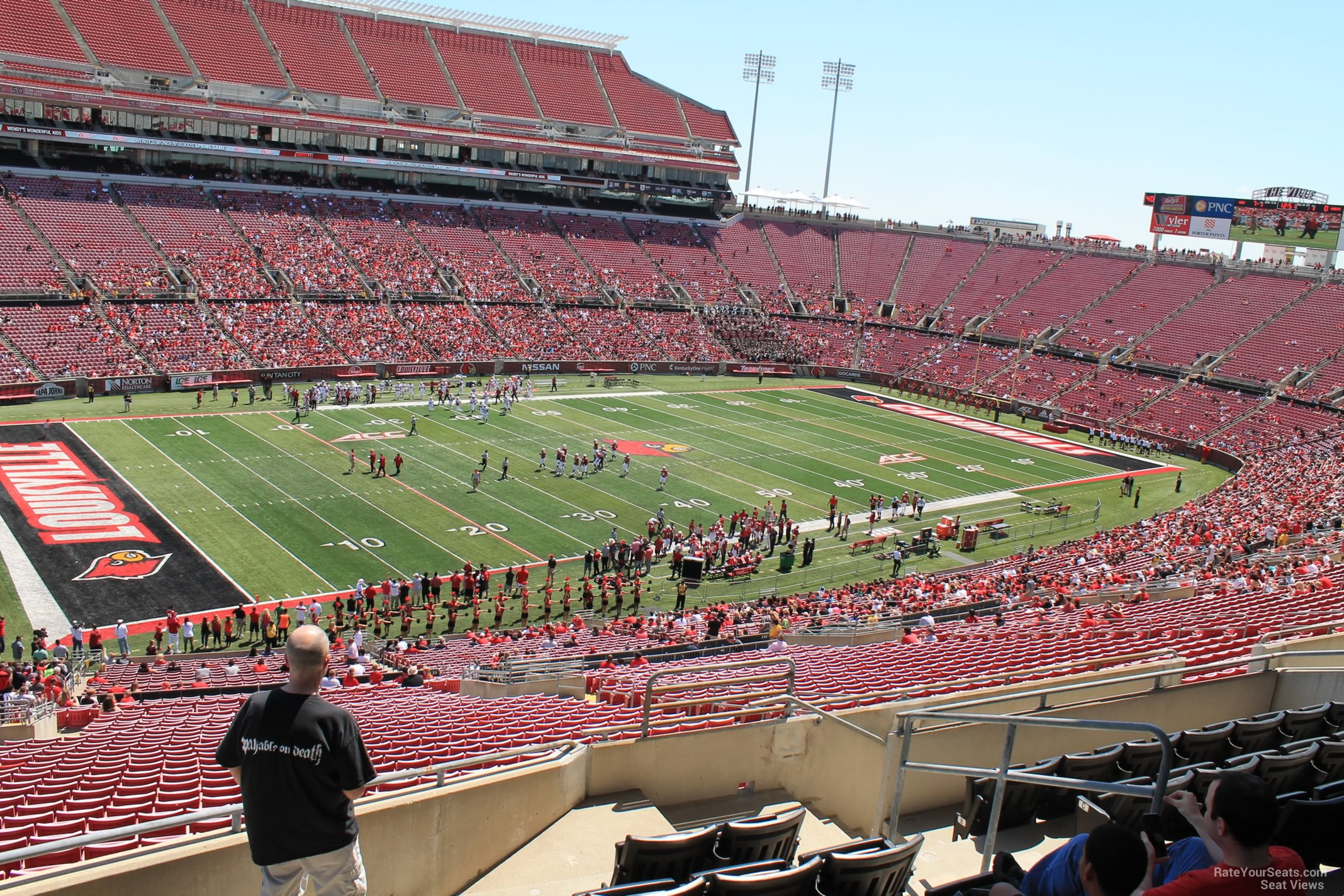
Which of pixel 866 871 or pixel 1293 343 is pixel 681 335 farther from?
pixel 866 871

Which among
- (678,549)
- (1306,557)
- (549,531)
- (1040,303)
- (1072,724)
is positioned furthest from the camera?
(1040,303)

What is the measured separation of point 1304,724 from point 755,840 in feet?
16.1

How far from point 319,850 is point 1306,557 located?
2377cm

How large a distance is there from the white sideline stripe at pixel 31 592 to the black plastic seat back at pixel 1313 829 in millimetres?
22234

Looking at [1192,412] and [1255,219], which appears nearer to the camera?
[1192,412]

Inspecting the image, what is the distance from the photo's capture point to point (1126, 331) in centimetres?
6100

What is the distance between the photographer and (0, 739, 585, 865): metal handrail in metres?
5.01

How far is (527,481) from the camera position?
117 feet

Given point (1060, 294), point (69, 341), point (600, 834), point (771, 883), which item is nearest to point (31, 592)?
point (600, 834)

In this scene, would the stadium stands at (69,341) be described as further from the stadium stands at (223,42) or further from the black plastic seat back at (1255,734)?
the black plastic seat back at (1255,734)

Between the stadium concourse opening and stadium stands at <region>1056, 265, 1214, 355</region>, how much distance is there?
35 cm

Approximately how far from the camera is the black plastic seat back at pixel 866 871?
16.8ft

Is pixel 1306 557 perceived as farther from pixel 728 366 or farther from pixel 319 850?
pixel 728 366

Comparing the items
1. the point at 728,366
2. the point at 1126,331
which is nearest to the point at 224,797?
the point at 728,366
